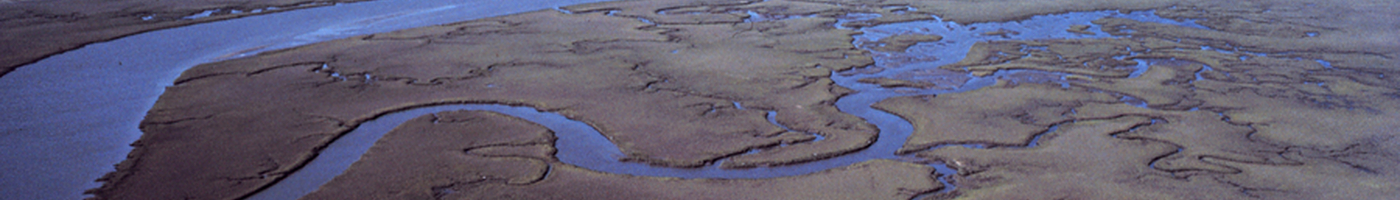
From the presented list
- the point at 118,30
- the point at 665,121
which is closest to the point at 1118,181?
the point at 665,121

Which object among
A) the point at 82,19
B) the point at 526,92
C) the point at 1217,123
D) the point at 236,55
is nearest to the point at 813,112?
the point at 526,92

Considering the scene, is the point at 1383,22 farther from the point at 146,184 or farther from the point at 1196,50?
the point at 146,184

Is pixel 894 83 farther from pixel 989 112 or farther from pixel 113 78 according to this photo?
pixel 113 78

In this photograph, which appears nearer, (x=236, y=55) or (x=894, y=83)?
(x=894, y=83)

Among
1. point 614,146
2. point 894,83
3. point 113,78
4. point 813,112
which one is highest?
point 113,78

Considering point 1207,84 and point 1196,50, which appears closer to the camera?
point 1207,84

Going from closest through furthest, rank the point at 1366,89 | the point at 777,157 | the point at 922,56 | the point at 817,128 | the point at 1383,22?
the point at 777,157 → the point at 817,128 → the point at 1366,89 → the point at 922,56 → the point at 1383,22

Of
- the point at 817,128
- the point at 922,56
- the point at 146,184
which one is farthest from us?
the point at 922,56
